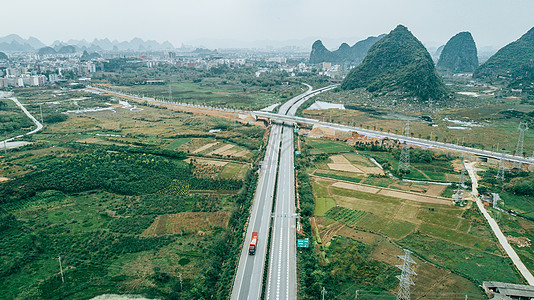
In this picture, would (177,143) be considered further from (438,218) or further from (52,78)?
(52,78)

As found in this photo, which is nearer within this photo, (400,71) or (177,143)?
(177,143)

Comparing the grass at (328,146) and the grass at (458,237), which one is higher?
Answer: the grass at (328,146)

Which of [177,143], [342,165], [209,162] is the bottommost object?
[342,165]

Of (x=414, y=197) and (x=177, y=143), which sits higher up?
(x=177, y=143)

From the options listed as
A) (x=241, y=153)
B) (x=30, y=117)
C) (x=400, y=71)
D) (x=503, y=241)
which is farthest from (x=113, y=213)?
(x=400, y=71)

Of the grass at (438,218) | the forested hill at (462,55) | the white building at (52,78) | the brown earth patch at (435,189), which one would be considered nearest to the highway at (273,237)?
the grass at (438,218)

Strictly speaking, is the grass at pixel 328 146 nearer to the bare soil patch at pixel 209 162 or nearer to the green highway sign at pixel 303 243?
the bare soil patch at pixel 209 162
